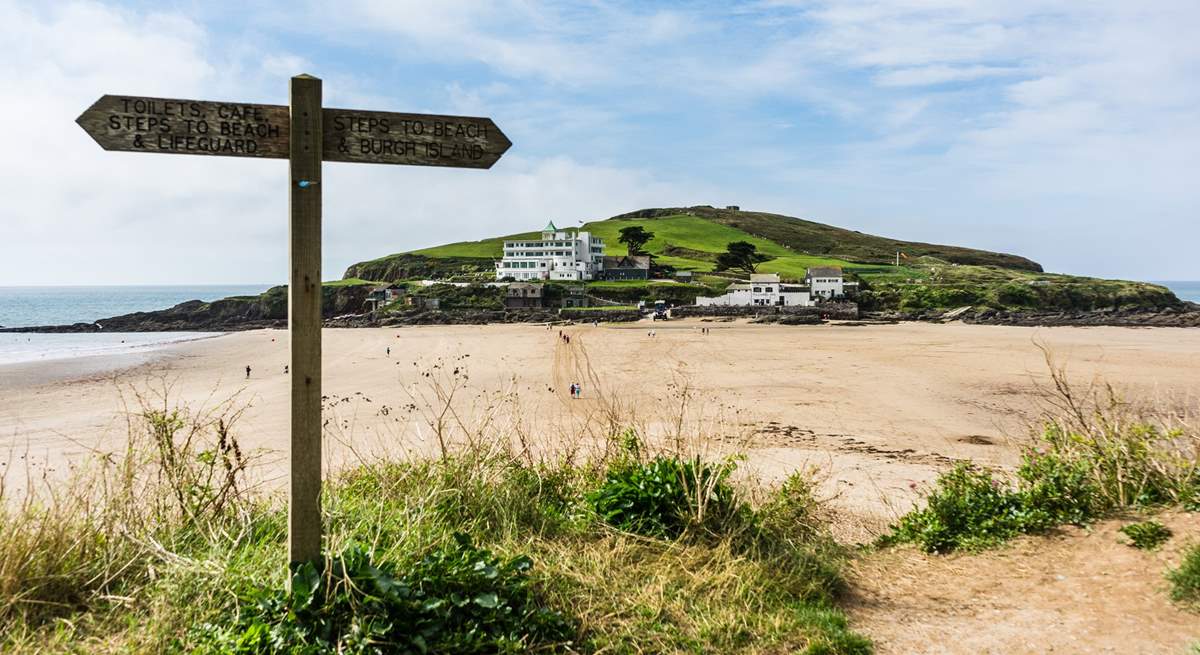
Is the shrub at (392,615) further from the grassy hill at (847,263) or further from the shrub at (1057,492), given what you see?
the grassy hill at (847,263)

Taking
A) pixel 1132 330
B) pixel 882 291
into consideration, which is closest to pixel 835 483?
pixel 1132 330

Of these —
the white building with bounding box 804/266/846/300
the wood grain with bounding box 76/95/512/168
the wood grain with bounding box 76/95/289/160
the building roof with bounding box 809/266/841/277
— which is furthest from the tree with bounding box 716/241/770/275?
the wood grain with bounding box 76/95/289/160

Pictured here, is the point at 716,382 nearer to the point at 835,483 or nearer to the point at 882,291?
the point at 835,483

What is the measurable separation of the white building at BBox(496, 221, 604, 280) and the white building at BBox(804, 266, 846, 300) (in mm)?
29868

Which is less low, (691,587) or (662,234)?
(662,234)

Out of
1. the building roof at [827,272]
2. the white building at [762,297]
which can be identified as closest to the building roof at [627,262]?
the white building at [762,297]

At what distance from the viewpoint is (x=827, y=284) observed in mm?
76875

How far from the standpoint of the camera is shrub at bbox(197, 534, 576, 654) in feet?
10.3

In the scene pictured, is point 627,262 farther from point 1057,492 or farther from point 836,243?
point 1057,492

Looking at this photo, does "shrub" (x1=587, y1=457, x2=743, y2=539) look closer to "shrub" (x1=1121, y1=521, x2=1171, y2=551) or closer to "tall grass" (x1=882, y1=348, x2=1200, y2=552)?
"tall grass" (x1=882, y1=348, x2=1200, y2=552)

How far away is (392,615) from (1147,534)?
16.4ft

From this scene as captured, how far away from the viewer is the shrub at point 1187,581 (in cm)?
398

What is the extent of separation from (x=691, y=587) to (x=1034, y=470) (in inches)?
141

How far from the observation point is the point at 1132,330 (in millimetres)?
51031
